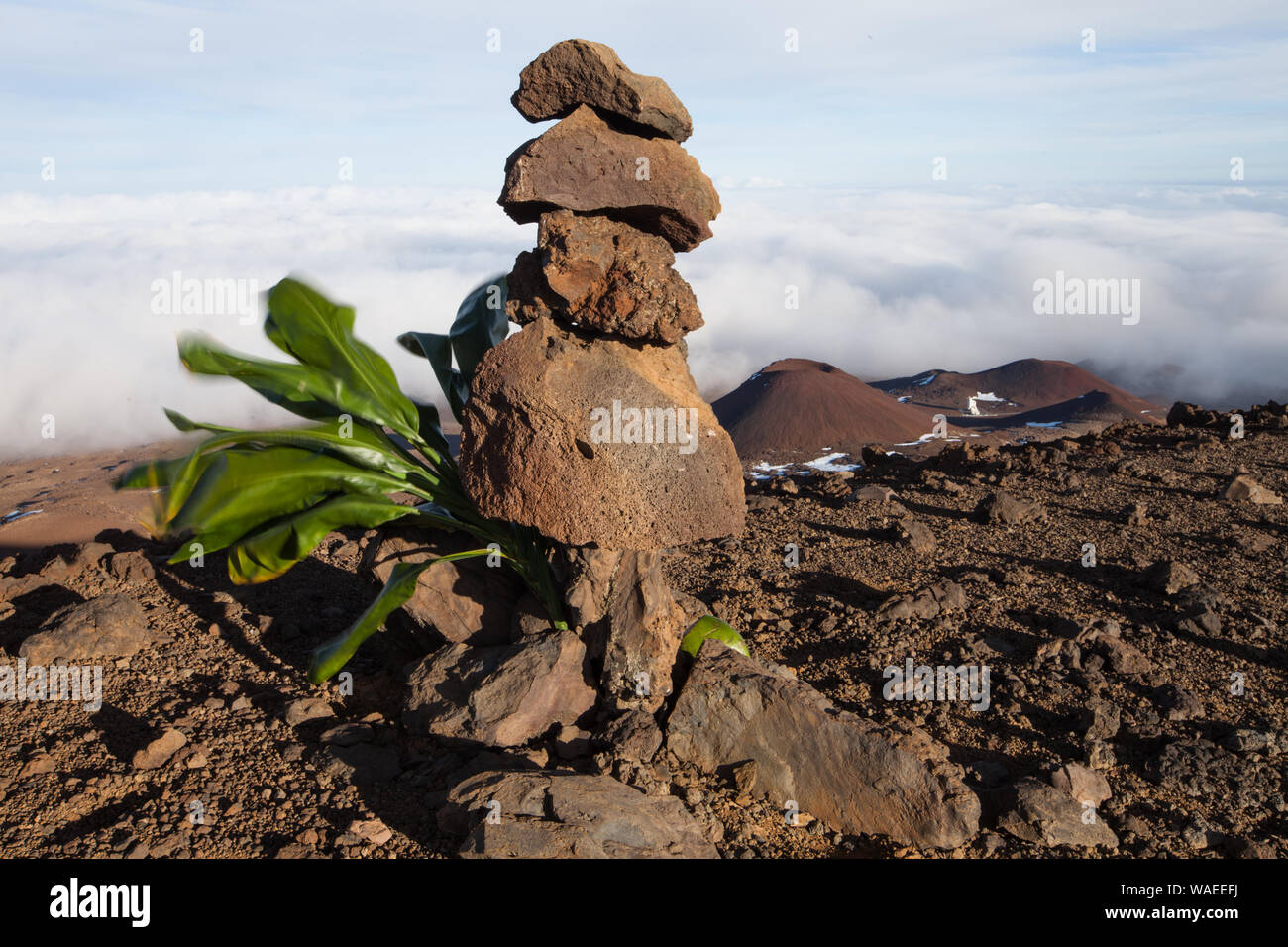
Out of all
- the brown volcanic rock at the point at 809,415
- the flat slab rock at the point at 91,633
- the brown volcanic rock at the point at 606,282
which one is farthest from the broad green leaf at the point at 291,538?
the brown volcanic rock at the point at 809,415

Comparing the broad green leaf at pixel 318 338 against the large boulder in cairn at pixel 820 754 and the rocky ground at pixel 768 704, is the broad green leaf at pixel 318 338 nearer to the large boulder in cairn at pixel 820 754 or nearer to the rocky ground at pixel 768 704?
the rocky ground at pixel 768 704

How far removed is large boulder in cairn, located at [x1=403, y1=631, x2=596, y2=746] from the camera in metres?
3.95

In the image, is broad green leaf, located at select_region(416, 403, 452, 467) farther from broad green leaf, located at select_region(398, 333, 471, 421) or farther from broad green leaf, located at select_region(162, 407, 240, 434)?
broad green leaf, located at select_region(162, 407, 240, 434)

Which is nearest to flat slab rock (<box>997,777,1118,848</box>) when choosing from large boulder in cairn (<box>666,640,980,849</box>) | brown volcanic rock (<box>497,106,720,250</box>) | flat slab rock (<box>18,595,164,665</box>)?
large boulder in cairn (<box>666,640,980,849</box>)

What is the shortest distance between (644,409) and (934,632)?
7.53 ft

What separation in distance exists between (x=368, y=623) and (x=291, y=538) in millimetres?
626

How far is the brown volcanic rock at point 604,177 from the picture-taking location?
153 inches

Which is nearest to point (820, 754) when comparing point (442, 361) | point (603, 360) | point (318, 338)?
point (603, 360)

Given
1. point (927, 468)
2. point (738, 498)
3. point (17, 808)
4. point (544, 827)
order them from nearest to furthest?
point (544, 827)
point (17, 808)
point (738, 498)
point (927, 468)

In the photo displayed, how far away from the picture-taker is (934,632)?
5059 mm

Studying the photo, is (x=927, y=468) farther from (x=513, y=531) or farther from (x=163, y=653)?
(x=163, y=653)

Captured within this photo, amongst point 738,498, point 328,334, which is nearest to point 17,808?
point 328,334

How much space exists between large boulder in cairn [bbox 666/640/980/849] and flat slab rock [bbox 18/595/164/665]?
9.98 feet

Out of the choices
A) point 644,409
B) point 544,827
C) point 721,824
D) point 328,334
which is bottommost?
point 721,824
